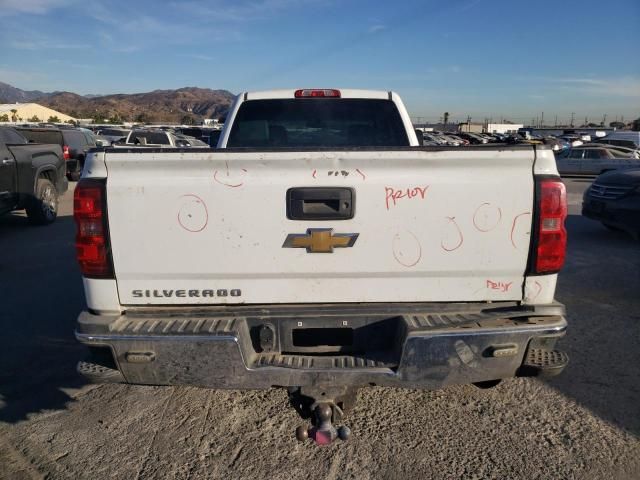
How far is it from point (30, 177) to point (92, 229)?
770cm

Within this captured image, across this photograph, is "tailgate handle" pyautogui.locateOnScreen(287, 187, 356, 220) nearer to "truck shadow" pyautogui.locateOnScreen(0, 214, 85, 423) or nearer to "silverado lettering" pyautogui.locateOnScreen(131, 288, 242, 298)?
"silverado lettering" pyautogui.locateOnScreen(131, 288, 242, 298)

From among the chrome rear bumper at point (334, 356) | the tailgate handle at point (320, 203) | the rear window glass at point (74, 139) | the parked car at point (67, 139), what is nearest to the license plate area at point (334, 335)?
the chrome rear bumper at point (334, 356)

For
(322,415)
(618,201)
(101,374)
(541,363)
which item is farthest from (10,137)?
(618,201)

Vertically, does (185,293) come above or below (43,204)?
above

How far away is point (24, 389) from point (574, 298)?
17.8ft

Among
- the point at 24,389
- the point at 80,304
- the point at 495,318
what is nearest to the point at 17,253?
the point at 80,304

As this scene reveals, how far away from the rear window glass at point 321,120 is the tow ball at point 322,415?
2.49m

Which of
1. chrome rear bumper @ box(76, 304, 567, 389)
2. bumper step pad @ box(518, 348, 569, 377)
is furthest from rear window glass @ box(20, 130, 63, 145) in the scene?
bumper step pad @ box(518, 348, 569, 377)

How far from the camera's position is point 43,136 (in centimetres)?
1664

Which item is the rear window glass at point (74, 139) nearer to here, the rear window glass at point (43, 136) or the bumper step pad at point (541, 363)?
the rear window glass at point (43, 136)

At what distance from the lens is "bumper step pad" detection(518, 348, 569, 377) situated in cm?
269

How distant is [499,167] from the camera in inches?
104

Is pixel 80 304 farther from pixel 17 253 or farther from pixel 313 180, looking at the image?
pixel 313 180

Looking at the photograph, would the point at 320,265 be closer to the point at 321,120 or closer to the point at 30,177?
the point at 321,120
